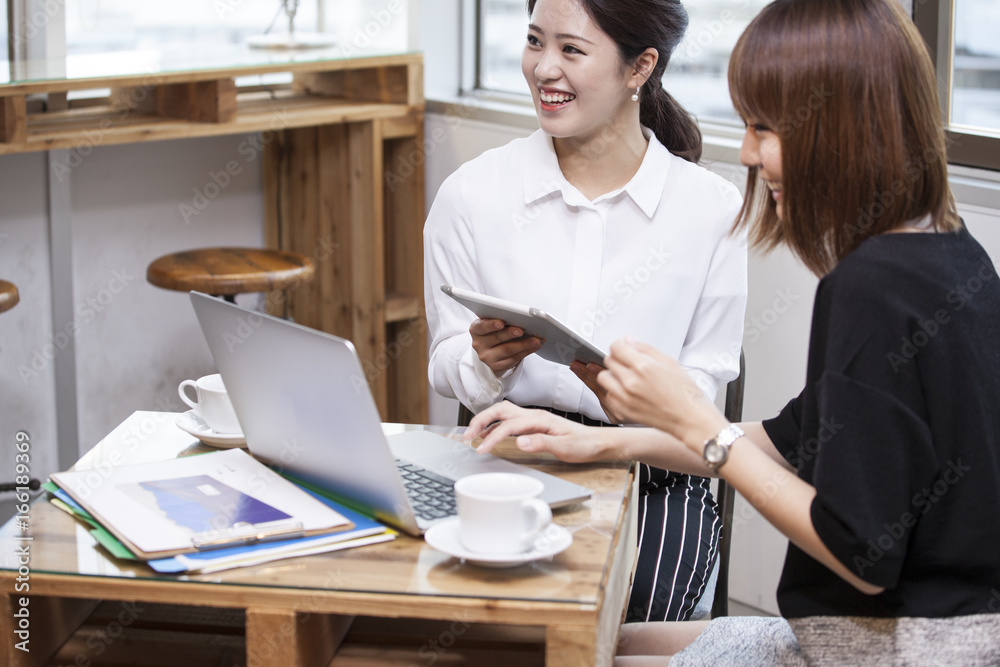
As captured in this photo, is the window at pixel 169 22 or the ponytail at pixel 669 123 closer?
the ponytail at pixel 669 123

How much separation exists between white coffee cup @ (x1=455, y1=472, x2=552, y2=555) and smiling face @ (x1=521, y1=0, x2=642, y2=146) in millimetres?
926

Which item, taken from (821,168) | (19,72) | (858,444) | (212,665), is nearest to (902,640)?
(858,444)

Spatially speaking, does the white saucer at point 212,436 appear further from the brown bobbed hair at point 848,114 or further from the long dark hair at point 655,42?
the long dark hair at point 655,42

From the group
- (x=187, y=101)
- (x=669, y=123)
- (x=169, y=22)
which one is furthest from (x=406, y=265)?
(x=669, y=123)

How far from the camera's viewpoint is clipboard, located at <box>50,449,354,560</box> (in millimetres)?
1048

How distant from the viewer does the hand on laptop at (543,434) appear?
129cm

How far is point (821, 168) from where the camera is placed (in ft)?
3.51

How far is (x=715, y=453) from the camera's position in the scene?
3.49ft

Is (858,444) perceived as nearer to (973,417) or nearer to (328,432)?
(973,417)

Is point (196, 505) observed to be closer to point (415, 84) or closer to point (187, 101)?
point (187, 101)

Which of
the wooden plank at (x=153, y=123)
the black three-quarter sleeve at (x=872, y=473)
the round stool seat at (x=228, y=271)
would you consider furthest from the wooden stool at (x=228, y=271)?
the black three-quarter sleeve at (x=872, y=473)

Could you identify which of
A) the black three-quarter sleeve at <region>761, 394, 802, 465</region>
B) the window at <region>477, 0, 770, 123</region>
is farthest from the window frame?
the black three-quarter sleeve at <region>761, 394, 802, 465</region>

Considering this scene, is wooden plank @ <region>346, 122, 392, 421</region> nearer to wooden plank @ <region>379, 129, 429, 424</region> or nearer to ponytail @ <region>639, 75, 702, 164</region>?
wooden plank @ <region>379, 129, 429, 424</region>

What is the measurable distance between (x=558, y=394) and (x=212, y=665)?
74 centimetres
